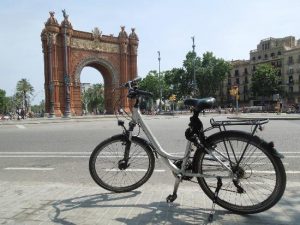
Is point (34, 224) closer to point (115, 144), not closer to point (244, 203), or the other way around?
point (115, 144)

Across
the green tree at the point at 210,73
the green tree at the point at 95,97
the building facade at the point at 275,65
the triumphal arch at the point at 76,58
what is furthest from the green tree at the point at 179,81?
the triumphal arch at the point at 76,58

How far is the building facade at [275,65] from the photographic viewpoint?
90938 mm

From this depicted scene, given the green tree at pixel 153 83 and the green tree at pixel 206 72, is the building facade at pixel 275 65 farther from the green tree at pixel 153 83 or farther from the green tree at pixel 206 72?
the green tree at pixel 153 83

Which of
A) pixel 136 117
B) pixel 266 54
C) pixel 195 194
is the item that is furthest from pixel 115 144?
pixel 266 54

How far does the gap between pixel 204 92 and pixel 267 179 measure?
320 ft

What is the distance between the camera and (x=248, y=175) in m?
4.23

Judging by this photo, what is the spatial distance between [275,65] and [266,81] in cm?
1095

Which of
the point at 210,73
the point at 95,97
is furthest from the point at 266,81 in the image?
the point at 95,97

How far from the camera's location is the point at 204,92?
101m

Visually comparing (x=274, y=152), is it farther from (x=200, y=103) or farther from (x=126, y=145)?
(x=126, y=145)

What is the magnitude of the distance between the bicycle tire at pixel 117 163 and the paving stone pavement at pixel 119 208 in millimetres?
141

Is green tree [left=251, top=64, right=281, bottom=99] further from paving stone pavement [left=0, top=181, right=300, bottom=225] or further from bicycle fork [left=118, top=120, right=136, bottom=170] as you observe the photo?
bicycle fork [left=118, top=120, right=136, bottom=170]

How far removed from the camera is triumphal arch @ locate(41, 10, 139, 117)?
174ft

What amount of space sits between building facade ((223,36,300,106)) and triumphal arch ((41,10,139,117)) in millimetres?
45833
